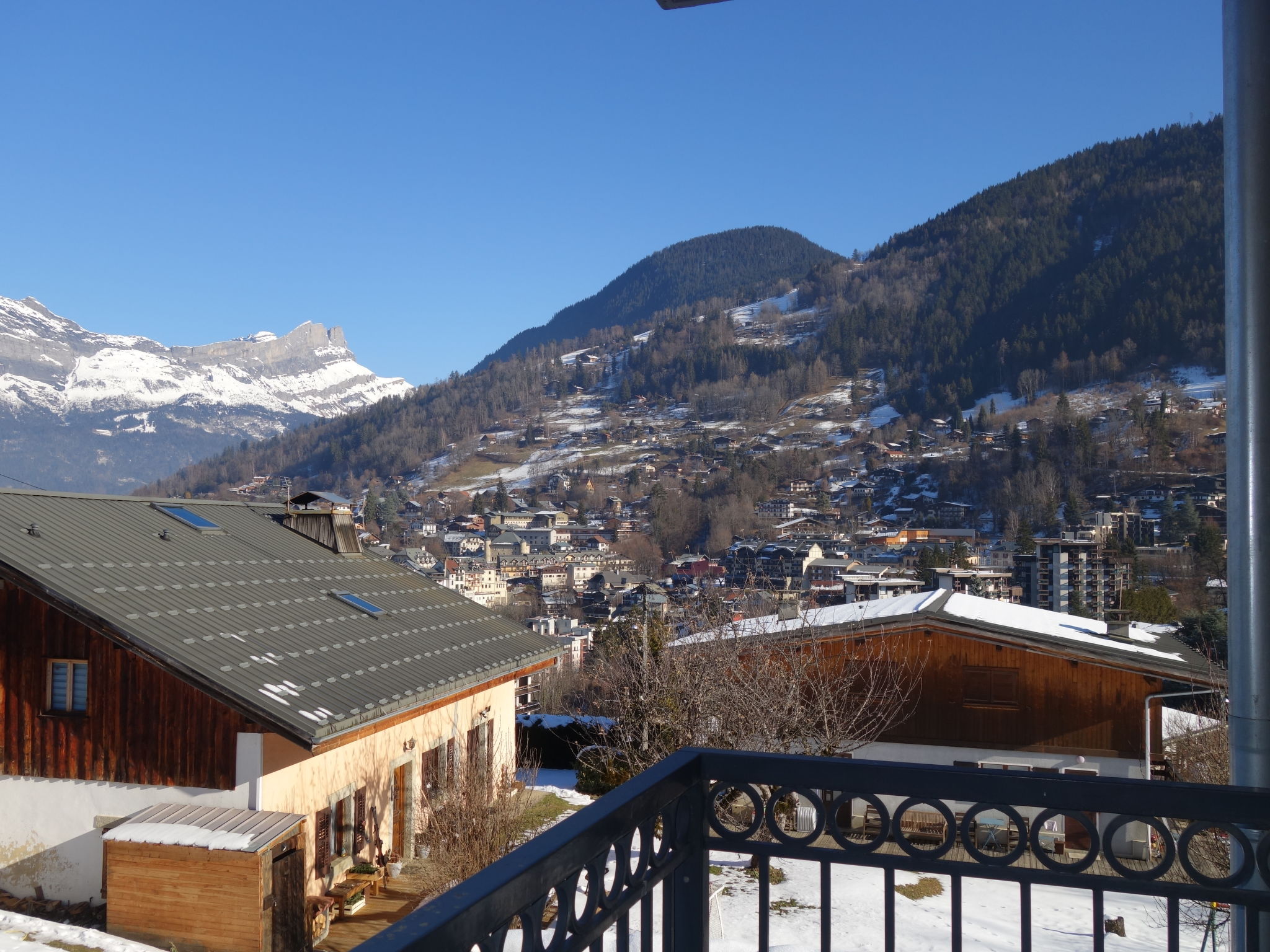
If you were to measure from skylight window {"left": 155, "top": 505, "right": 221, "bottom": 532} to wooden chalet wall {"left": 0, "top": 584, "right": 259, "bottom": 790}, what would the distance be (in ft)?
10.7

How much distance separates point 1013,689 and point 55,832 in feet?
51.7

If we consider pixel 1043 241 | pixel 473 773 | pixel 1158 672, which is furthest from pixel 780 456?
pixel 473 773

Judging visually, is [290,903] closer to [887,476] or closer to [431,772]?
[431,772]

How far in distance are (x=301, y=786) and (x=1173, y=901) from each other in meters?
8.41

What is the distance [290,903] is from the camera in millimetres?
8109

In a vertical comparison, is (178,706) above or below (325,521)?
below

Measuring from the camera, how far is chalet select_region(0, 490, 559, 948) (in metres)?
8.34

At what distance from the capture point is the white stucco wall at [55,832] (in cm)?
875

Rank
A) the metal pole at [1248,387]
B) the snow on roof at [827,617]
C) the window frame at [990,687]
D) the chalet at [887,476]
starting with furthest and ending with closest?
the chalet at [887,476] < the window frame at [990,687] < the snow on roof at [827,617] < the metal pole at [1248,387]

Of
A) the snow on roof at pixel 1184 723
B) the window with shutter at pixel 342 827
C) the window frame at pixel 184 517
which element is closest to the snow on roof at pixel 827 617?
the snow on roof at pixel 1184 723

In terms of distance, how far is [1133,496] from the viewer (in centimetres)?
10025

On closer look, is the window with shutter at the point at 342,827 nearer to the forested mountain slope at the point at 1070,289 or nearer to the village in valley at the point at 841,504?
the village in valley at the point at 841,504

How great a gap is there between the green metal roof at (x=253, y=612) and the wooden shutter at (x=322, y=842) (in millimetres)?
1284

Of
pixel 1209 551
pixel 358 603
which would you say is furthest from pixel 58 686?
pixel 1209 551
